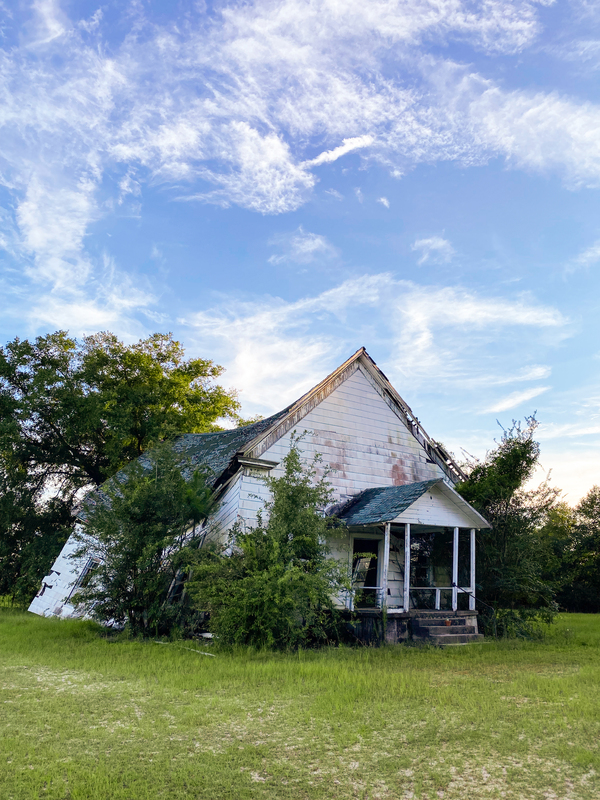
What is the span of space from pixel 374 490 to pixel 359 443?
160 centimetres

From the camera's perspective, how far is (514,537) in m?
16.7

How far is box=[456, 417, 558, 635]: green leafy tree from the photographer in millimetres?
16094

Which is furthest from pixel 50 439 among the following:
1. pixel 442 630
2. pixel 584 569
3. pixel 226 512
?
pixel 584 569

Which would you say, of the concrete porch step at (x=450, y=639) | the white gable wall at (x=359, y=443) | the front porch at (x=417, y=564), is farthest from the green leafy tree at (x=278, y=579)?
the front porch at (x=417, y=564)

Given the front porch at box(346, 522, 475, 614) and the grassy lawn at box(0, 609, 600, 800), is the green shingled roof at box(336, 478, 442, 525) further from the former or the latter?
the grassy lawn at box(0, 609, 600, 800)

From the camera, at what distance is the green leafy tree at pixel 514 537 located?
16.1 metres

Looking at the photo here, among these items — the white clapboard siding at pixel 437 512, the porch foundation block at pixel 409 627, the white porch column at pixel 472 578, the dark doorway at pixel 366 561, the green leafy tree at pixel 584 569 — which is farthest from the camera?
the green leafy tree at pixel 584 569

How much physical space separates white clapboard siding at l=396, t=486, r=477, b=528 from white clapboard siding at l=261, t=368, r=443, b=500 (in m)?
2.49

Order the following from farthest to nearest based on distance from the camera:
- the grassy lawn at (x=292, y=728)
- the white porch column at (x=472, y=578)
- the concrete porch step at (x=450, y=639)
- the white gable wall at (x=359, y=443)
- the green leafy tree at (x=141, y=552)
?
the white gable wall at (x=359, y=443) < the white porch column at (x=472, y=578) < the concrete porch step at (x=450, y=639) < the green leafy tree at (x=141, y=552) < the grassy lawn at (x=292, y=728)

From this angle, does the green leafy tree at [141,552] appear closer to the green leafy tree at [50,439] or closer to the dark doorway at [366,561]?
the dark doorway at [366,561]

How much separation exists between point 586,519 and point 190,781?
4499 centimetres

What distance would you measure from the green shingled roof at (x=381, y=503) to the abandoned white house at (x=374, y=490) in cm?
4

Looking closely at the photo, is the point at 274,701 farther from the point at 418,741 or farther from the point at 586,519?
the point at 586,519

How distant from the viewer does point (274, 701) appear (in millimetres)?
7434
